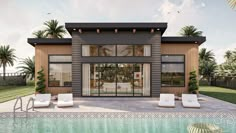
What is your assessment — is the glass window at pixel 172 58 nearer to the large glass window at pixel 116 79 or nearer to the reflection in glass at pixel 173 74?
the reflection in glass at pixel 173 74

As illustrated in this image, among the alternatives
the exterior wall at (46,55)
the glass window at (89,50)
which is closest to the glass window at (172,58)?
the glass window at (89,50)

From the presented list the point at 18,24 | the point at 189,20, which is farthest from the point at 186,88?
the point at 18,24

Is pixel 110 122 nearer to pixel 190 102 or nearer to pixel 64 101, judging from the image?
pixel 64 101

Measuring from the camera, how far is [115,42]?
15133 mm

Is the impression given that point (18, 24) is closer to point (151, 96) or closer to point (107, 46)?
point (107, 46)

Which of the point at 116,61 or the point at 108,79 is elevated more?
the point at 116,61

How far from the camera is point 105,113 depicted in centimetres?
1036

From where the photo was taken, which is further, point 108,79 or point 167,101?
point 108,79

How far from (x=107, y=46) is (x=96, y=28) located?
1.54 meters

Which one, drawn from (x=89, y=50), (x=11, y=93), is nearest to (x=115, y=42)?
(x=89, y=50)

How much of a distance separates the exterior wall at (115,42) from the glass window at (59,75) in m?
1.53

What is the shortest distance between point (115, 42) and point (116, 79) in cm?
270

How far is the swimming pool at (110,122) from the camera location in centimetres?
860

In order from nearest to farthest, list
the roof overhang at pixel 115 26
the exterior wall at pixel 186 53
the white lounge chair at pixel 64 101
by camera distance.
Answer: the white lounge chair at pixel 64 101
the roof overhang at pixel 115 26
the exterior wall at pixel 186 53
